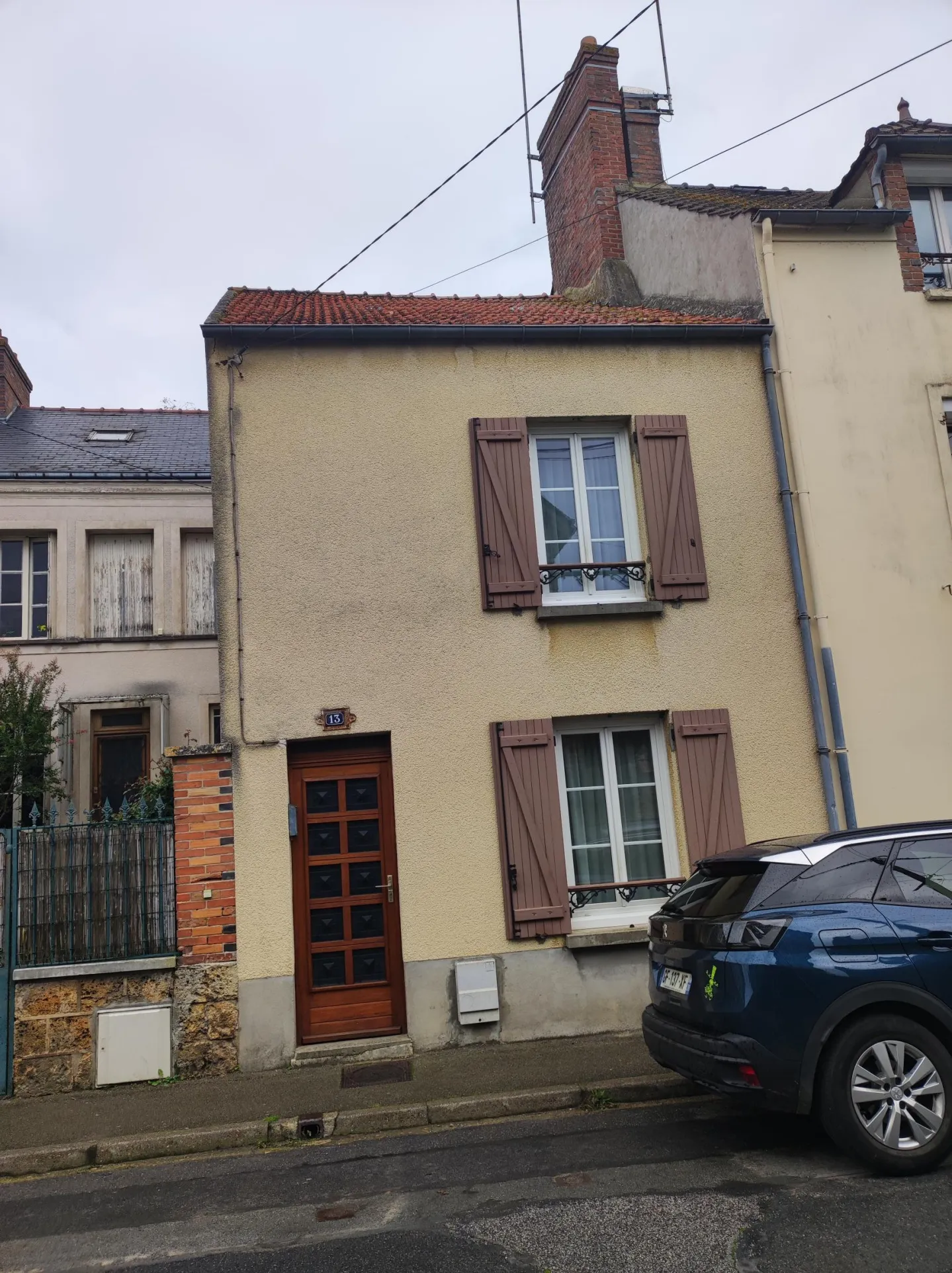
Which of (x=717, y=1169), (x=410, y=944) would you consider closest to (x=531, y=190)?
(x=410, y=944)

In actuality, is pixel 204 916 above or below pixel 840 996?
above

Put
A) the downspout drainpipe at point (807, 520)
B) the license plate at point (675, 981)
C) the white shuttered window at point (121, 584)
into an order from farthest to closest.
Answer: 1. the white shuttered window at point (121, 584)
2. the downspout drainpipe at point (807, 520)
3. the license plate at point (675, 981)

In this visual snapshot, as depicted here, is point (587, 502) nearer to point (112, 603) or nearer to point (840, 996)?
point (840, 996)

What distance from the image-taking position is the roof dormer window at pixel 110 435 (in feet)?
54.5

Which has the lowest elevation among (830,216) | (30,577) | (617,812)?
(617,812)

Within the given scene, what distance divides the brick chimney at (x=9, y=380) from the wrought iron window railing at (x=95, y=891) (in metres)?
12.0

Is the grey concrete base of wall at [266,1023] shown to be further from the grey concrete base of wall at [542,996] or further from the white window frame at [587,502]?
the white window frame at [587,502]

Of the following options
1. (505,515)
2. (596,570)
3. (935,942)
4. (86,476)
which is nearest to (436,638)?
(505,515)

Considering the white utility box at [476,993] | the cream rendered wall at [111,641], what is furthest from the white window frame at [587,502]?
the cream rendered wall at [111,641]

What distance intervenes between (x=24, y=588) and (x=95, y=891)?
8.48 metres

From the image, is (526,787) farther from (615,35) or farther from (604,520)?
(615,35)

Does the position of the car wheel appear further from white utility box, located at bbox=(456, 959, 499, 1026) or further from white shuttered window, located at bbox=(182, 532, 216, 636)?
white shuttered window, located at bbox=(182, 532, 216, 636)

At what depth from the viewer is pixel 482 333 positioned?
866 centimetres

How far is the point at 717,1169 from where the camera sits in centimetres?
483
